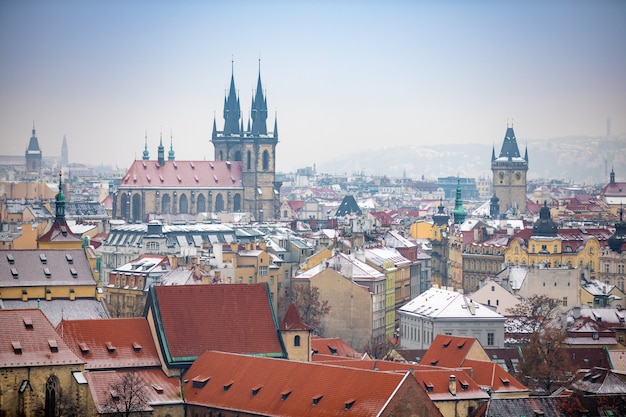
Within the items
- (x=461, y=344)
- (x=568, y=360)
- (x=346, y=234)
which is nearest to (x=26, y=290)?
(x=461, y=344)

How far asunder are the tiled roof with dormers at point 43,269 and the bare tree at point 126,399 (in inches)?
866

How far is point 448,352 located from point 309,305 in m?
24.0

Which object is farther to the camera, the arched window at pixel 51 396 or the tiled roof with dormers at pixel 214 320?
the tiled roof with dormers at pixel 214 320

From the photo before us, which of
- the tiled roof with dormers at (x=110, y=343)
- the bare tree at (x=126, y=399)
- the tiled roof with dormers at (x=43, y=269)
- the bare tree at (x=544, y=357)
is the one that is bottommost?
the bare tree at (x=544, y=357)

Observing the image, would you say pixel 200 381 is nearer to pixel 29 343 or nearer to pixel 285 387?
pixel 285 387

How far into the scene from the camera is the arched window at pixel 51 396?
76.8 metres

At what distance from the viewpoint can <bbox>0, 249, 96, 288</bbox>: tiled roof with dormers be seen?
101062mm

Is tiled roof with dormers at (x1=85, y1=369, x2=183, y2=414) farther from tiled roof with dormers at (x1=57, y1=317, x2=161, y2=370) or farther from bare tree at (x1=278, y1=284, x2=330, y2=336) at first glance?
bare tree at (x1=278, y1=284, x2=330, y2=336)

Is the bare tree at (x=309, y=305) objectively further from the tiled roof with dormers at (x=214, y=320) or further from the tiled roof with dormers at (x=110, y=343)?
the tiled roof with dormers at (x=110, y=343)

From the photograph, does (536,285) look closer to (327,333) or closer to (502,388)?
(327,333)

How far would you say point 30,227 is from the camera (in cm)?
15038

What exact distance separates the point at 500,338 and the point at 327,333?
45.6ft

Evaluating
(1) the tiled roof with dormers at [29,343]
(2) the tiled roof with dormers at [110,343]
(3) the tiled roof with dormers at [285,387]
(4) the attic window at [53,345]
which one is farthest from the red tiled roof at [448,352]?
(4) the attic window at [53,345]

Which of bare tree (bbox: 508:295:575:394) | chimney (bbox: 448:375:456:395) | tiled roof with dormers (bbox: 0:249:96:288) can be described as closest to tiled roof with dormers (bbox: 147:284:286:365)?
chimney (bbox: 448:375:456:395)
